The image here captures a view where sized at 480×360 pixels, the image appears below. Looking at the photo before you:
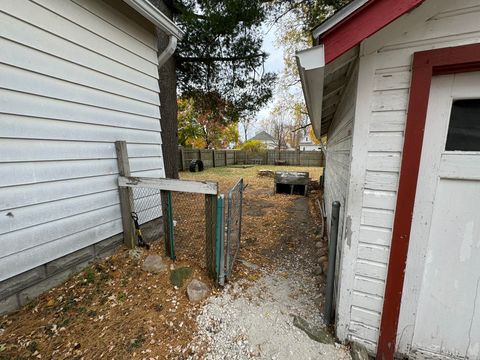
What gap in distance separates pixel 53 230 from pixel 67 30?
2116 millimetres

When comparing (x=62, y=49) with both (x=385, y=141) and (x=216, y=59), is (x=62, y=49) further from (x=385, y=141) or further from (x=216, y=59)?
(x=216, y=59)

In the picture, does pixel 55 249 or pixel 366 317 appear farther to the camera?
pixel 55 249

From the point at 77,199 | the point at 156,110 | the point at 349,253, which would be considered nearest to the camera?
the point at 349,253

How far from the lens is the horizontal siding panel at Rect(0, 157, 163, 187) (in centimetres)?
191

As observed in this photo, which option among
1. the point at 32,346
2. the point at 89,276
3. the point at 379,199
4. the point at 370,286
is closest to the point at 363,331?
the point at 370,286

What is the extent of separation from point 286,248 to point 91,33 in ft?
13.7

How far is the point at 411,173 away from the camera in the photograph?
1.50 meters

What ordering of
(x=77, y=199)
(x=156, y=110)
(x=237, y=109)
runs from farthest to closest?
1. (x=237, y=109)
2. (x=156, y=110)
3. (x=77, y=199)

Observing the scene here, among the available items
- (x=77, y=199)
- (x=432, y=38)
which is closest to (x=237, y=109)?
(x=77, y=199)

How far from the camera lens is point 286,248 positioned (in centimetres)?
392

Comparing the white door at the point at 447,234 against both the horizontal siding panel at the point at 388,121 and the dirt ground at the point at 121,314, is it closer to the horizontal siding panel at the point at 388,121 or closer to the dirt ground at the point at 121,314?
the horizontal siding panel at the point at 388,121

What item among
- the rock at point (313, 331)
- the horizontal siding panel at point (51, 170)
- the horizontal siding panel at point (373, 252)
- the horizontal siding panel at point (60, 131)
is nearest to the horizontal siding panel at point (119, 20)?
the horizontal siding panel at point (60, 131)

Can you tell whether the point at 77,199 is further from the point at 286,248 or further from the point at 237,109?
the point at 237,109

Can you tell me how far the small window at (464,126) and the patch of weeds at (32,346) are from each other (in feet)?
11.3
